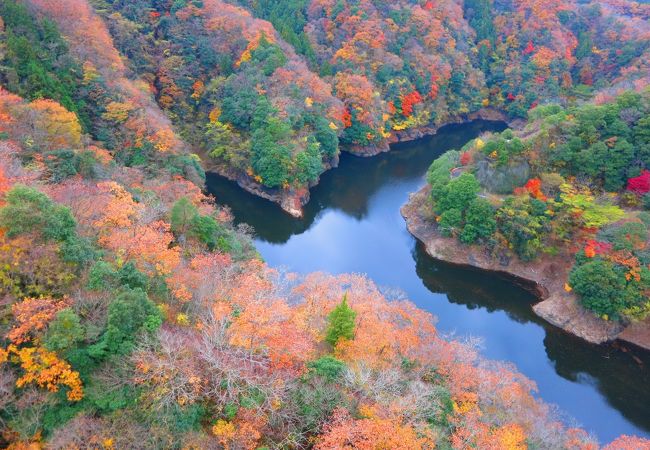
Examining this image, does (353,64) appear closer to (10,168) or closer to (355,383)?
(10,168)

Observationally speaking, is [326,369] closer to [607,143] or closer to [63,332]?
[63,332]

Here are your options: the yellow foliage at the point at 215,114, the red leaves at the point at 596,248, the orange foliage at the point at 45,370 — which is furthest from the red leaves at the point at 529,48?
the orange foliage at the point at 45,370

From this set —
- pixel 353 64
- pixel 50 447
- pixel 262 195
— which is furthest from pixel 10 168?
pixel 353 64

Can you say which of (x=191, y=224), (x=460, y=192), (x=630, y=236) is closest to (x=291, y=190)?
(x=460, y=192)

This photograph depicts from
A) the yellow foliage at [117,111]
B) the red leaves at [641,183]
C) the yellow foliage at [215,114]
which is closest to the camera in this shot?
the red leaves at [641,183]

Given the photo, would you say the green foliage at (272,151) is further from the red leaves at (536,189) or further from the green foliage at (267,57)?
the red leaves at (536,189)

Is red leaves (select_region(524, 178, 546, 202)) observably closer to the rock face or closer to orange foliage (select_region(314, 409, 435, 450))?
the rock face
